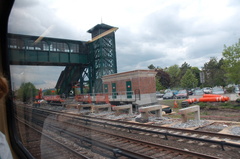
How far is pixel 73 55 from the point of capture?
3.30 m

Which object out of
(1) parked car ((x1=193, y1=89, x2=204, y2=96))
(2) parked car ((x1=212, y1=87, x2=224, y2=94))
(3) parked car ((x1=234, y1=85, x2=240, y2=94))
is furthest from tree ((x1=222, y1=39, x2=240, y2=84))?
(1) parked car ((x1=193, y1=89, x2=204, y2=96))

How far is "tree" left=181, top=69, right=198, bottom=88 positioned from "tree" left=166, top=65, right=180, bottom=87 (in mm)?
124

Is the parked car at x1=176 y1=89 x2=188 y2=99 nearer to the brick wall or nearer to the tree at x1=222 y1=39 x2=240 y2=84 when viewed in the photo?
the brick wall

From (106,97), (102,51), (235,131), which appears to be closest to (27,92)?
(106,97)

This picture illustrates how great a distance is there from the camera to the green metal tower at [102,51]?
2966 mm

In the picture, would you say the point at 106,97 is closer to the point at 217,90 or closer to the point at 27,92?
the point at 27,92

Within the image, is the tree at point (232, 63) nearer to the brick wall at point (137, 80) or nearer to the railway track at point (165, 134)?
the railway track at point (165, 134)

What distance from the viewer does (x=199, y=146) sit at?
10.3 feet

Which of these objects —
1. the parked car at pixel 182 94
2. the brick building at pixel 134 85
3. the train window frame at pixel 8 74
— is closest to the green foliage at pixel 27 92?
the train window frame at pixel 8 74

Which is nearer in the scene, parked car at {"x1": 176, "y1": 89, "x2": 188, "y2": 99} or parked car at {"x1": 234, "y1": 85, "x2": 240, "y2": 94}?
parked car at {"x1": 234, "y1": 85, "x2": 240, "y2": 94}

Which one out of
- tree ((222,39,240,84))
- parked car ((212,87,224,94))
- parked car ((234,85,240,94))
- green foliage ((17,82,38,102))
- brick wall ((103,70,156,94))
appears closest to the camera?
tree ((222,39,240,84))

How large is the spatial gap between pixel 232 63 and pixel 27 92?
12.6ft

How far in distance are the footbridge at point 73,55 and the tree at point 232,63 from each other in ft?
5.28

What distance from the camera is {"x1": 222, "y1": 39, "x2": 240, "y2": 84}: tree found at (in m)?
2.13
